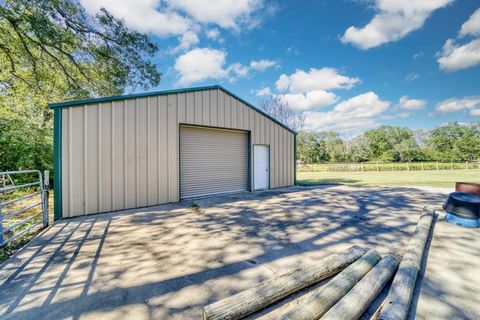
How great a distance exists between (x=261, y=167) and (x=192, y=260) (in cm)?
649

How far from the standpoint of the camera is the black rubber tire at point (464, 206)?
3.86 m

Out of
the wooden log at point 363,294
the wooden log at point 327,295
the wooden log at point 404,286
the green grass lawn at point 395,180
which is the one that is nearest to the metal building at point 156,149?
the green grass lawn at point 395,180

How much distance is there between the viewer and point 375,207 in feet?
18.0

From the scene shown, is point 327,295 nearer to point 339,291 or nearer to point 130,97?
point 339,291

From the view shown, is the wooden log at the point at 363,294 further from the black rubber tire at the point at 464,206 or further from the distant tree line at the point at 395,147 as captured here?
the distant tree line at the point at 395,147

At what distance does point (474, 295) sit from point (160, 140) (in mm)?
6464

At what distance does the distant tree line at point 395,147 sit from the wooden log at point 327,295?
139ft

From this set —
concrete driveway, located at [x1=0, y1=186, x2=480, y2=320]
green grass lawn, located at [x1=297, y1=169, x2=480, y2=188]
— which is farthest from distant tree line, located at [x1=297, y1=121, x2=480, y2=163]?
concrete driveway, located at [x1=0, y1=186, x2=480, y2=320]

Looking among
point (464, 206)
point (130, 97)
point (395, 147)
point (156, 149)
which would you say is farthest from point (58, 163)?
point (395, 147)

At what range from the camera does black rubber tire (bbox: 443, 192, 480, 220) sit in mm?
3857

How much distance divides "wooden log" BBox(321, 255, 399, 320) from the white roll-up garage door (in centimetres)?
569

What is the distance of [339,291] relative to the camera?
1749 millimetres

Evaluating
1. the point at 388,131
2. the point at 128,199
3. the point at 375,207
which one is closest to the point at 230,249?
the point at 128,199

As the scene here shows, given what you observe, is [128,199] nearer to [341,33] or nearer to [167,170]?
[167,170]
